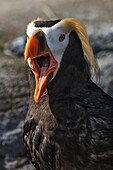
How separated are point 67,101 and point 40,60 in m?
0.38

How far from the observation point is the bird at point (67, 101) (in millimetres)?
2023

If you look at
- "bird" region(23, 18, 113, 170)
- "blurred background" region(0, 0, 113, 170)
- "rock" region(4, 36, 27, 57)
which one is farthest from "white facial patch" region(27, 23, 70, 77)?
"rock" region(4, 36, 27, 57)

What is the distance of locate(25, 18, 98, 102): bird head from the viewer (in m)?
1.95

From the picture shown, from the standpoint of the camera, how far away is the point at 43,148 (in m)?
2.31

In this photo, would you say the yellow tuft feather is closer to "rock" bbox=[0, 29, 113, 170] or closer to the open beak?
the open beak

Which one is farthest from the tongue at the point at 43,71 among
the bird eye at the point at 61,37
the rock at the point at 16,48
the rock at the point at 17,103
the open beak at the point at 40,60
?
the rock at the point at 16,48

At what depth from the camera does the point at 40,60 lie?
2.12 meters

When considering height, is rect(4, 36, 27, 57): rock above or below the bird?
above

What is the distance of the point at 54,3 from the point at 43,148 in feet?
24.0

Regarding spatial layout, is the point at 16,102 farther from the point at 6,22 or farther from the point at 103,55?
the point at 6,22

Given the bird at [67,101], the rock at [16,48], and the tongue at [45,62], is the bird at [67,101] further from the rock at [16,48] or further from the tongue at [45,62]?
the rock at [16,48]

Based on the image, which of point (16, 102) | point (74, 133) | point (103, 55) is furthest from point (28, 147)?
point (103, 55)

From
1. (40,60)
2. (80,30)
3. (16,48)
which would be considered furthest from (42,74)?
(16,48)

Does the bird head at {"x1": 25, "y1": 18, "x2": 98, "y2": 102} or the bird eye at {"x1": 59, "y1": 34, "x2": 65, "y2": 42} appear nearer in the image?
the bird head at {"x1": 25, "y1": 18, "x2": 98, "y2": 102}
